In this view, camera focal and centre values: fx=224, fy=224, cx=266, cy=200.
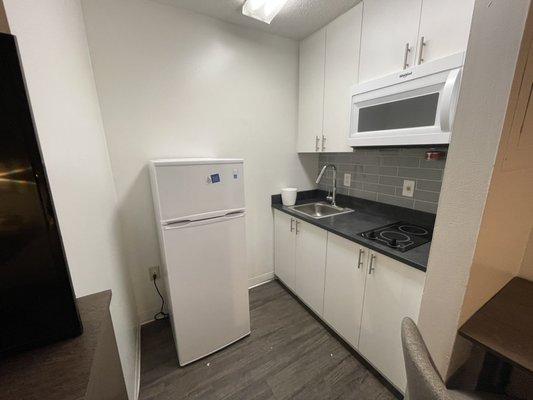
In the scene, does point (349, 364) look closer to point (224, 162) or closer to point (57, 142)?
point (224, 162)

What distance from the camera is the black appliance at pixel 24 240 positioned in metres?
0.40

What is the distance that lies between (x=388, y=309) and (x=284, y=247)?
1.08 metres

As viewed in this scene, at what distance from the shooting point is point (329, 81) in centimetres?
180

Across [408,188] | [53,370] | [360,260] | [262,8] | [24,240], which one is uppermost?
[262,8]

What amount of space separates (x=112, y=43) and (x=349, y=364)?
2.64 m

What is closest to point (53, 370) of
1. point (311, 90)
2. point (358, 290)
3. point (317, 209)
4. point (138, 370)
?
point (138, 370)

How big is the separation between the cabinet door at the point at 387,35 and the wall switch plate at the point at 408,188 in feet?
2.56

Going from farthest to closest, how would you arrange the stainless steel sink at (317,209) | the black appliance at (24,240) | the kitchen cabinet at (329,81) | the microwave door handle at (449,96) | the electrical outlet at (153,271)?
the stainless steel sink at (317,209) < the electrical outlet at (153,271) < the kitchen cabinet at (329,81) < the microwave door handle at (449,96) < the black appliance at (24,240)

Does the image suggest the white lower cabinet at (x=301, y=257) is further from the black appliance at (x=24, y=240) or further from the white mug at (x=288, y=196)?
the black appliance at (x=24, y=240)

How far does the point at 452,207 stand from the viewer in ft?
2.50

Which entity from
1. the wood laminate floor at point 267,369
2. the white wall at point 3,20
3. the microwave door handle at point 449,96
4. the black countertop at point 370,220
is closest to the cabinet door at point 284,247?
the black countertop at point 370,220

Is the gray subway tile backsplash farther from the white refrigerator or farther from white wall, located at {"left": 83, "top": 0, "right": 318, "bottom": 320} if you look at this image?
the white refrigerator

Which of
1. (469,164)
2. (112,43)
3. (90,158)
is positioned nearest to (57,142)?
(90,158)

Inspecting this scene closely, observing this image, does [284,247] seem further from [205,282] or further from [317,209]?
[205,282]
